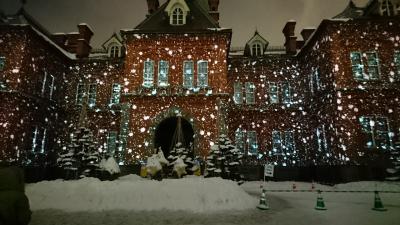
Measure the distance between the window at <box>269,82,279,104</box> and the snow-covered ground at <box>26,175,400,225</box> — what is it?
Result: 45.8 ft

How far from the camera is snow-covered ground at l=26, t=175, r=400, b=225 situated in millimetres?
8258

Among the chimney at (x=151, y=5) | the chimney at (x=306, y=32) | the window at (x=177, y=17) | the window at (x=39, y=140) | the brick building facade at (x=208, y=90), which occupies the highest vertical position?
the chimney at (x=151, y=5)

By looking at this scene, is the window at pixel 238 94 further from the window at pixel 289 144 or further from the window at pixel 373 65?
the window at pixel 373 65

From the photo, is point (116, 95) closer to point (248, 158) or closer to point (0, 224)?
point (248, 158)

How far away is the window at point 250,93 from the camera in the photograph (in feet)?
84.6

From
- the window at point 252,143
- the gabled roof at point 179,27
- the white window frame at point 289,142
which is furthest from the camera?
the window at point 252,143

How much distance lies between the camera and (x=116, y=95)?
86.5 ft

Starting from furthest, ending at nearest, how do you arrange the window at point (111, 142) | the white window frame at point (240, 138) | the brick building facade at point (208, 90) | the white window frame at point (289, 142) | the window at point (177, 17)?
1. the window at point (111, 142)
2. the white window frame at point (240, 138)
3. the white window frame at point (289, 142)
4. the window at point (177, 17)
5. the brick building facade at point (208, 90)

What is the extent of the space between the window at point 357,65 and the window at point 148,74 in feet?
45.4

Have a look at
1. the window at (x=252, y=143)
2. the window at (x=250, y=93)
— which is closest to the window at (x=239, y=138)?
the window at (x=252, y=143)

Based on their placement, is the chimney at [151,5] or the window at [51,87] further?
the chimney at [151,5]

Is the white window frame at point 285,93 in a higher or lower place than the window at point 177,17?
lower

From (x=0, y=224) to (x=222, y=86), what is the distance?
1743 centimetres

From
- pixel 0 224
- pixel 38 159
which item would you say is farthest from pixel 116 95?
pixel 0 224
